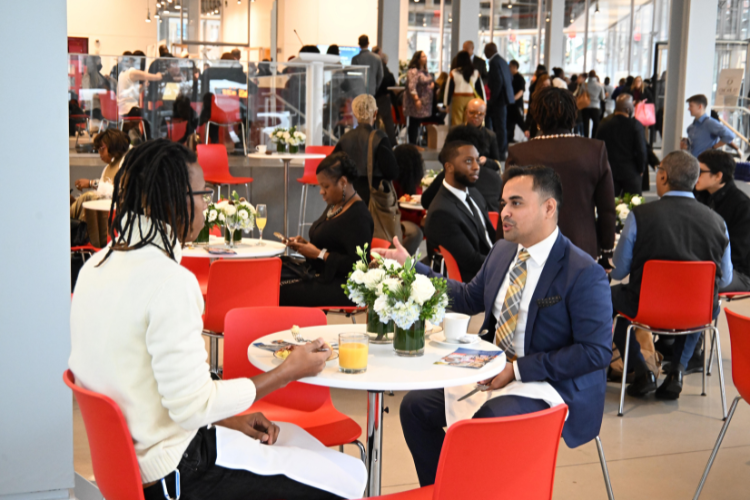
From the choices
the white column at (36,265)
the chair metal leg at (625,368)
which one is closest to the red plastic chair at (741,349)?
the chair metal leg at (625,368)

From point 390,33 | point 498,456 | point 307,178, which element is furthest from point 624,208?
point 390,33

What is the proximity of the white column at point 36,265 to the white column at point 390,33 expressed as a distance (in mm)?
10844

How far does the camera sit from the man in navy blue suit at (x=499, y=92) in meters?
10.3

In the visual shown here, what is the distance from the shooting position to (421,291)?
2346mm

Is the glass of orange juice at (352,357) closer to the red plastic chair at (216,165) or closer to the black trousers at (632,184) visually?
the red plastic chair at (216,165)

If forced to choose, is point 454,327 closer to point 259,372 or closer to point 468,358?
point 468,358

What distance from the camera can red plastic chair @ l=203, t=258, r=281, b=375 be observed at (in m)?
3.74

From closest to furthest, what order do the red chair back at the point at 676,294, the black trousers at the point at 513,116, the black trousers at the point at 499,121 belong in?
the red chair back at the point at 676,294
the black trousers at the point at 499,121
the black trousers at the point at 513,116

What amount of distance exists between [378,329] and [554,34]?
653 inches

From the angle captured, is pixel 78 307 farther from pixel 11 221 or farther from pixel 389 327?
pixel 389 327

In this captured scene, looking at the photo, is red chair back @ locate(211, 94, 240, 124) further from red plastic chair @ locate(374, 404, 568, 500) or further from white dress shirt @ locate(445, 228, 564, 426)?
red plastic chair @ locate(374, 404, 568, 500)

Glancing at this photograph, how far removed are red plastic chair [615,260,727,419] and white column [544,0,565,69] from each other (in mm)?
14611

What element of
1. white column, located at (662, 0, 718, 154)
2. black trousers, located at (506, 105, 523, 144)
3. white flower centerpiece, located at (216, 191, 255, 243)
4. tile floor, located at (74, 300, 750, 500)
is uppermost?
white column, located at (662, 0, 718, 154)

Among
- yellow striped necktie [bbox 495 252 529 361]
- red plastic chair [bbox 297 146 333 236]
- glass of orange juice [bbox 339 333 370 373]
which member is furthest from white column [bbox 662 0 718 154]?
glass of orange juice [bbox 339 333 370 373]
